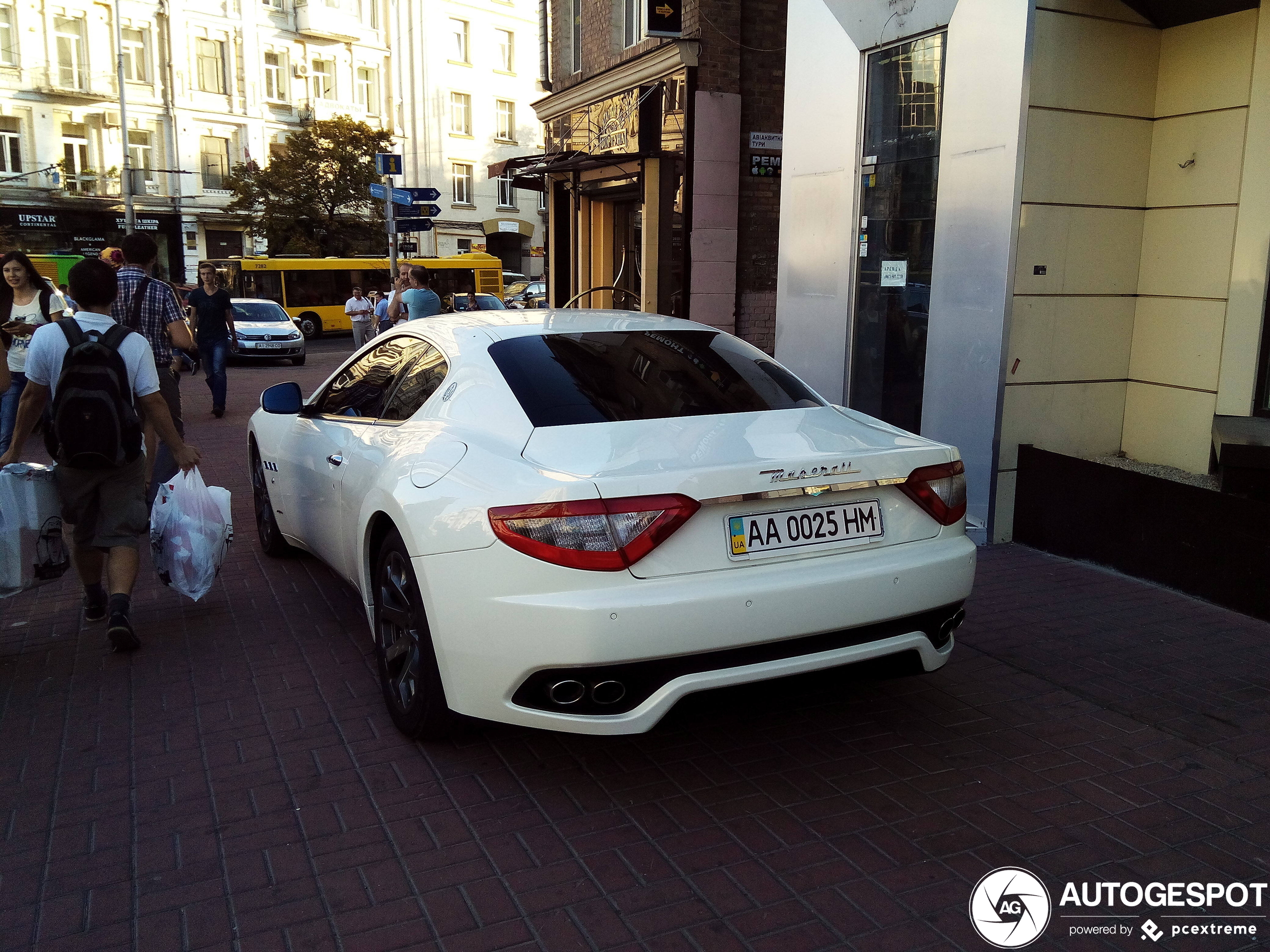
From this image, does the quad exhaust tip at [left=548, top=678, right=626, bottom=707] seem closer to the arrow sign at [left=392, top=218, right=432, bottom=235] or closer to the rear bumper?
the rear bumper

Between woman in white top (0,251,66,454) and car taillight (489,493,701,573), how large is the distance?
14.8 feet

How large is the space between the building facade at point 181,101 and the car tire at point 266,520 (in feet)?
116

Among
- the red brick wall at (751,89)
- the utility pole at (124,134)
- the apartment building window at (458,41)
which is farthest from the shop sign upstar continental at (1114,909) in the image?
the apartment building window at (458,41)

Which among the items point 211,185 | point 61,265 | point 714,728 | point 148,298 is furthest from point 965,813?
point 211,185

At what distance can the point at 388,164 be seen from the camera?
1625cm

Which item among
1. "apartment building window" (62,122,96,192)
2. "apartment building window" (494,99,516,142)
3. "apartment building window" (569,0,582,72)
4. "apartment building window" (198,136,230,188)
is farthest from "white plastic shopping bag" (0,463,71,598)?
"apartment building window" (494,99,516,142)

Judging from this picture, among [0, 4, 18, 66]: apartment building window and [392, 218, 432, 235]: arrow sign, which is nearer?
[392, 218, 432, 235]: arrow sign

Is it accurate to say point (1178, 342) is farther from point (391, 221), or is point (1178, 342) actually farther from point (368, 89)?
point (368, 89)

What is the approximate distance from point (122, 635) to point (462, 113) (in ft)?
167

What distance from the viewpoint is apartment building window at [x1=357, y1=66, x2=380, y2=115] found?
50.5m

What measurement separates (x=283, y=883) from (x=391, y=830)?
0.38 metres

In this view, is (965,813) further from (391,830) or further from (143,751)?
(143,751)

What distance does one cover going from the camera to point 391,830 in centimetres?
337

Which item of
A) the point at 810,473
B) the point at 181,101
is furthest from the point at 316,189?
the point at 810,473
